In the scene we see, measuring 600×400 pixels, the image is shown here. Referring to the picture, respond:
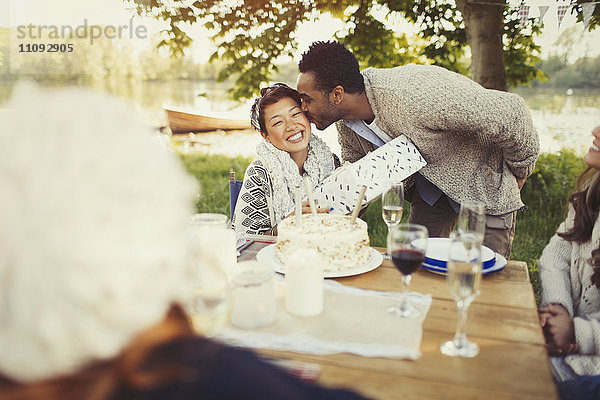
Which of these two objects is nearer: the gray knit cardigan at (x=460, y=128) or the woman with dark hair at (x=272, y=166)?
the gray knit cardigan at (x=460, y=128)

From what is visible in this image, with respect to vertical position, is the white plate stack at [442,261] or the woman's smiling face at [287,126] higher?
the woman's smiling face at [287,126]

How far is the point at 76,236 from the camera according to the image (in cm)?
66

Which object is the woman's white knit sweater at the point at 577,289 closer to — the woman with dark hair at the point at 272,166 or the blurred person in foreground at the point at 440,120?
the blurred person in foreground at the point at 440,120

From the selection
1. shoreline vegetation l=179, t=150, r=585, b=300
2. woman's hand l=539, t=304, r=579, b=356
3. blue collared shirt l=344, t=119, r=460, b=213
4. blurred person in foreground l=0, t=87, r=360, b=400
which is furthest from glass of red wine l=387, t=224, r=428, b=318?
shoreline vegetation l=179, t=150, r=585, b=300

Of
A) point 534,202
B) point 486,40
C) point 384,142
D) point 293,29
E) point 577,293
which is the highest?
point 293,29

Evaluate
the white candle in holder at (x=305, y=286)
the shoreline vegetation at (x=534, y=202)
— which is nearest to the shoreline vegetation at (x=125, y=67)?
the shoreline vegetation at (x=534, y=202)

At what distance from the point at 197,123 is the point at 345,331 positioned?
8.14 meters

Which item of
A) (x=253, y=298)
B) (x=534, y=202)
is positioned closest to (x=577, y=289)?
(x=253, y=298)

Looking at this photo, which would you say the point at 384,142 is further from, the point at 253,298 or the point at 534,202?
the point at 534,202

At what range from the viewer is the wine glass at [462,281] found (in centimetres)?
119

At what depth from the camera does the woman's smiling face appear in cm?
261

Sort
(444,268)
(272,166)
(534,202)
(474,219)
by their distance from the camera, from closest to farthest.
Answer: (474,219), (444,268), (272,166), (534,202)

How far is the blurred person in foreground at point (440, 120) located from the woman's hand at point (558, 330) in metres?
1.01

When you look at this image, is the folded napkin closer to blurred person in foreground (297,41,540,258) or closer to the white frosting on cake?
the white frosting on cake
